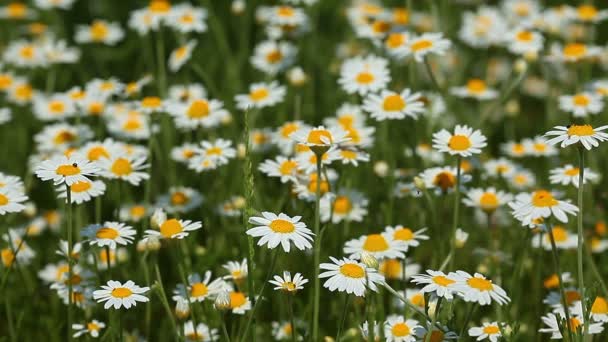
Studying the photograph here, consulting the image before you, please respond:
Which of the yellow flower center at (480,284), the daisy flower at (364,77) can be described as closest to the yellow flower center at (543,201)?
the yellow flower center at (480,284)

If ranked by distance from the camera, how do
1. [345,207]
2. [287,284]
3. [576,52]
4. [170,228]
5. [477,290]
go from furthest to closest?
[576,52] < [345,207] < [170,228] < [287,284] < [477,290]

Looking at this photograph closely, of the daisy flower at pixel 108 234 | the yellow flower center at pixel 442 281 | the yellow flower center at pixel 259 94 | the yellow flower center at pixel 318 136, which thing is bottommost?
the yellow flower center at pixel 442 281

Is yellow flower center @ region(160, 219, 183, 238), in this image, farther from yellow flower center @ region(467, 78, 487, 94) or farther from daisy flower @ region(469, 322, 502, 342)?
yellow flower center @ region(467, 78, 487, 94)

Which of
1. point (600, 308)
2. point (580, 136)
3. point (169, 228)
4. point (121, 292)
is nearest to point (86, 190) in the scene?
point (169, 228)

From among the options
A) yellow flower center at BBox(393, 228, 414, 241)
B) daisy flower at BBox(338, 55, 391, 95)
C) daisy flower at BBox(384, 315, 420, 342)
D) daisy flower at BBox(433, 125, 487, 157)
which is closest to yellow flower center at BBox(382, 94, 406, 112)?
daisy flower at BBox(338, 55, 391, 95)

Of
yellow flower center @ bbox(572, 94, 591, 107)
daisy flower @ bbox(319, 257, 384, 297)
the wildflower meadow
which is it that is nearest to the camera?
daisy flower @ bbox(319, 257, 384, 297)

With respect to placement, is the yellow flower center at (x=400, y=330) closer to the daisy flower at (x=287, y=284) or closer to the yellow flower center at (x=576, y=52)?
the daisy flower at (x=287, y=284)

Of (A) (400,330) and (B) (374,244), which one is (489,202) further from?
(A) (400,330)
